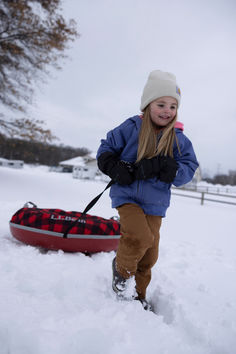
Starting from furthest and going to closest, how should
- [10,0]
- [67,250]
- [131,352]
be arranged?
[10,0] < [67,250] < [131,352]

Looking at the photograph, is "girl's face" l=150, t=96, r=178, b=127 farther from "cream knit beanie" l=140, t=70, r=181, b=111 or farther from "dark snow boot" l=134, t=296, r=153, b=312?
"dark snow boot" l=134, t=296, r=153, b=312

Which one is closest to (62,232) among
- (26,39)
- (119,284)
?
(119,284)

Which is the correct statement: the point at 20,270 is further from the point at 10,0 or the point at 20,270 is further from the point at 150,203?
the point at 10,0

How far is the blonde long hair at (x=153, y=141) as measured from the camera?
62.8 inches

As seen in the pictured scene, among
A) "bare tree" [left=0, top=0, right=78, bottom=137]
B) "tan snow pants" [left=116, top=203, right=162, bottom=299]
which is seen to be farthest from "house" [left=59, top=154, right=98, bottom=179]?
"tan snow pants" [left=116, top=203, right=162, bottom=299]

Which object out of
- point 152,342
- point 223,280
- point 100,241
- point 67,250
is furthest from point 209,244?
point 152,342

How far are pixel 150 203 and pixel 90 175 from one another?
28808 millimetres

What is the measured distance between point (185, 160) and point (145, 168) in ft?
1.35

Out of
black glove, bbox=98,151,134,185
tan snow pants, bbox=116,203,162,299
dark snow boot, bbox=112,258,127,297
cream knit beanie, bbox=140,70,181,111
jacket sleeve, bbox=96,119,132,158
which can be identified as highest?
cream knit beanie, bbox=140,70,181,111

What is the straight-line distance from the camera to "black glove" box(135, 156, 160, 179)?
4.93 ft

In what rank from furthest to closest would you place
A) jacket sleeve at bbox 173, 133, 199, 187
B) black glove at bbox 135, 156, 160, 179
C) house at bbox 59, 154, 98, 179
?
house at bbox 59, 154, 98, 179 < jacket sleeve at bbox 173, 133, 199, 187 < black glove at bbox 135, 156, 160, 179

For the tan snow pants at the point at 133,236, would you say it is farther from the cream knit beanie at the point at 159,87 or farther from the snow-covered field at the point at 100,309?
the cream knit beanie at the point at 159,87

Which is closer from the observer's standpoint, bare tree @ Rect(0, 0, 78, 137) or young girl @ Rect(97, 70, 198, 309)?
young girl @ Rect(97, 70, 198, 309)

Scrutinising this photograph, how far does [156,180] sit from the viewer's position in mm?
1591
